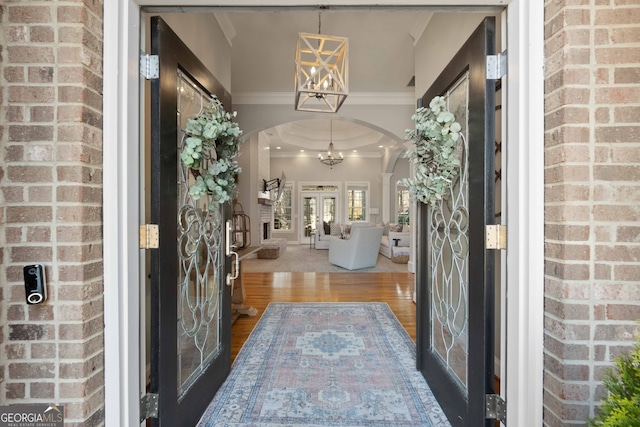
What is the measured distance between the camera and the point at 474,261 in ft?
4.74

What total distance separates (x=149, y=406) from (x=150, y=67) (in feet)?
4.88

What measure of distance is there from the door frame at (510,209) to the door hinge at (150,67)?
0.32ft

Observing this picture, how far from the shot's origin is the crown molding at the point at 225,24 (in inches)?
119

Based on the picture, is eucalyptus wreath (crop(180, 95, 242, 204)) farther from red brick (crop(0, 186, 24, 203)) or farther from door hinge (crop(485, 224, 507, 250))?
door hinge (crop(485, 224, 507, 250))

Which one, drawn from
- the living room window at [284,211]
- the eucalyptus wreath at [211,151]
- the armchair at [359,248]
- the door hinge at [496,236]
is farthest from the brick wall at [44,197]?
the living room window at [284,211]

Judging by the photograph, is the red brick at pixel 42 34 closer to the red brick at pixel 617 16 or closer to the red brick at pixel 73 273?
the red brick at pixel 73 273

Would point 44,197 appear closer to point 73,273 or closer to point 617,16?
point 73,273

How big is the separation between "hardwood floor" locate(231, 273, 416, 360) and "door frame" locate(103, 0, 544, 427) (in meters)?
1.75

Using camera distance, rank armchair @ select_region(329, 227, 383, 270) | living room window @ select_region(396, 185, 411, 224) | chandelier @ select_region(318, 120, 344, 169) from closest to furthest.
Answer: armchair @ select_region(329, 227, 383, 270) < chandelier @ select_region(318, 120, 344, 169) < living room window @ select_region(396, 185, 411, 224)

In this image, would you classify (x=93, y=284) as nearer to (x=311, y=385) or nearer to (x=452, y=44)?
(x=311, y=385)

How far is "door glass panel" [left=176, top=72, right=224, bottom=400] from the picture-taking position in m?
1.60

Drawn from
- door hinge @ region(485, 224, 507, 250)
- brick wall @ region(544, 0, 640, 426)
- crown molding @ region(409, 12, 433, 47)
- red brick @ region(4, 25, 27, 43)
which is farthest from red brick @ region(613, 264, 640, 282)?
crown molding @ region(409, 12, 433, 47)

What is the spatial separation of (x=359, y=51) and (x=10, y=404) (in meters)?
4.66

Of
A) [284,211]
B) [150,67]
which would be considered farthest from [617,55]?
[284,211]
